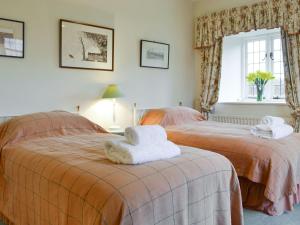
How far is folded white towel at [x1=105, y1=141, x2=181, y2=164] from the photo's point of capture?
1.66m

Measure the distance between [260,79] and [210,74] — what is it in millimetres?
759

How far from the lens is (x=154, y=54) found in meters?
4.27

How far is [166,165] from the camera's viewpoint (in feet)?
5.45

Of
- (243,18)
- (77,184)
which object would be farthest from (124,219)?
(243,18)

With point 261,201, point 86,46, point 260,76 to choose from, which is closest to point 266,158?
point 261,201

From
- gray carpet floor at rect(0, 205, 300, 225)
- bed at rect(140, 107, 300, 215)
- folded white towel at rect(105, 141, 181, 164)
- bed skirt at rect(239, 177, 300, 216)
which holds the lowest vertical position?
gray carpet floor at rect(0, 205, 300, 225)

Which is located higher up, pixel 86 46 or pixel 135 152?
pixel 86 46

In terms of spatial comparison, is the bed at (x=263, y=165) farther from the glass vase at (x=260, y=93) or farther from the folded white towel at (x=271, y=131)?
the glass vase at (x=260, y=93)

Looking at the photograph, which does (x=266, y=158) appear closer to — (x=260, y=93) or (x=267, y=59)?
(x=260, y=93)

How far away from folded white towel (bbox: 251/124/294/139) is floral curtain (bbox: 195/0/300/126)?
0.98 meters

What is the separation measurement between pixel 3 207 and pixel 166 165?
4.81 feet

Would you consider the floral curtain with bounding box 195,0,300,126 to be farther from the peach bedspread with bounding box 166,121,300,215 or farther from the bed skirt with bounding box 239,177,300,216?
the bed skirt with bounding box 239,177,300,216

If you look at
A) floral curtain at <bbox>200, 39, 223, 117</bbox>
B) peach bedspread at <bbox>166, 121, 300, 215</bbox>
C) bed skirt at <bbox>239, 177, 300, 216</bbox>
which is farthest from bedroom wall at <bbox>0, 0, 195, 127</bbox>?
bed skirt at <bbox>239, 177, 300, 216</bbox>

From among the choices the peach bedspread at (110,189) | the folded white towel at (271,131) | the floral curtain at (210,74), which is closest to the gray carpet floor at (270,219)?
the peach bedspread at (110,189)
